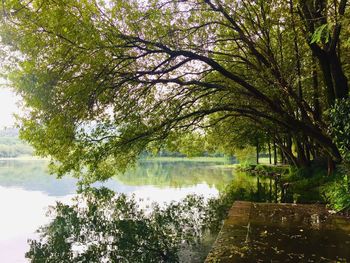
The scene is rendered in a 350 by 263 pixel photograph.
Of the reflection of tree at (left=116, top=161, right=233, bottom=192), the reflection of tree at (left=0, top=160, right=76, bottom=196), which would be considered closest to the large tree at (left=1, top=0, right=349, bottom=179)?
the reflection of tree at (left=0, top=160, right=76, bottom=196)

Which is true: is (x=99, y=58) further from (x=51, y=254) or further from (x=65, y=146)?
(x=51, y=254)

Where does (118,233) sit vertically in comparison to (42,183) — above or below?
above

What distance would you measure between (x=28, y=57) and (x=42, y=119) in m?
1.74

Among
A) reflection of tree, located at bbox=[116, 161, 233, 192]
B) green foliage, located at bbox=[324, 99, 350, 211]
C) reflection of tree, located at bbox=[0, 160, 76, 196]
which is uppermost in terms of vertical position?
green foliage, located at bbox=[324, 99, 350, 211]

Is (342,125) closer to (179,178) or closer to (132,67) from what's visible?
(132,67)

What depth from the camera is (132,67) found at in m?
12.0

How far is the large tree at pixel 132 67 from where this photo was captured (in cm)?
948

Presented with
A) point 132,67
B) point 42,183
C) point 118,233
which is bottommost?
point 42,183

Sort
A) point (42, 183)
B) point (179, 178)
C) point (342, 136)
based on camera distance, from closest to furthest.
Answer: point (342, 136) → point (42, 183) → point (179, 178)

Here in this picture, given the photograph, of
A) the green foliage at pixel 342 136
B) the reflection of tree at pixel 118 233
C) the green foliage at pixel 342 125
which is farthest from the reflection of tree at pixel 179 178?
the green foliage at pixel 342 125

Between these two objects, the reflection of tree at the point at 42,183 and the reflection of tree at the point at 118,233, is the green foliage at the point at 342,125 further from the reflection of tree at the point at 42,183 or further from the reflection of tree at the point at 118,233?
the reflection of tree at the point at 42,183

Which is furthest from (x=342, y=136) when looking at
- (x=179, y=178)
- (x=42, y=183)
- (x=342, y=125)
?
(x=42, y=183)

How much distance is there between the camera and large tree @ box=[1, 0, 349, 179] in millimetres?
9484

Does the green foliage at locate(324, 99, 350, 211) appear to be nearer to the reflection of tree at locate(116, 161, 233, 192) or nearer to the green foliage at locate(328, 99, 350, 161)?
the green foliage at locate(328, 99, 350, 161)
